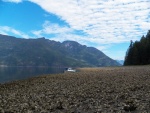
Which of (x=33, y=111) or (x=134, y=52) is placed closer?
(x=33, y=111)

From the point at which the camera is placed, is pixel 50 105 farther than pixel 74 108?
Yes

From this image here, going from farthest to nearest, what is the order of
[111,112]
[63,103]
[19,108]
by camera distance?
[63,103], [19,108], [111,112]

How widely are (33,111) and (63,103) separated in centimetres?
296

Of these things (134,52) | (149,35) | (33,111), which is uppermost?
(149,35)

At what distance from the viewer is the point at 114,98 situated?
1986 cm

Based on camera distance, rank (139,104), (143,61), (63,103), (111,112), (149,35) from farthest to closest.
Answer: (149,35) → (143,61) → (63,103) → (139,104) → (111,112)

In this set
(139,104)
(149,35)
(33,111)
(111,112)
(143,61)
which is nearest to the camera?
(111,112)

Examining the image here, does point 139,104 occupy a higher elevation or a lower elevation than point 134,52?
lower

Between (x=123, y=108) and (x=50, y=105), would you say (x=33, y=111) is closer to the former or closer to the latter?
(x=50, y=105)

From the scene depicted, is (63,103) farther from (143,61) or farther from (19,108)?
(143,61)

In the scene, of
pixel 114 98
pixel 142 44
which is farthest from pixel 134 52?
pixel 114 98

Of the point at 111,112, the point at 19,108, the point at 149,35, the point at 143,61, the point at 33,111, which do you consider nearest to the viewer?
the point at 111,112

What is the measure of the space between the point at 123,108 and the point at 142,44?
125860 mm

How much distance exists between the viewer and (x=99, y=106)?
17.3 m
